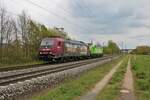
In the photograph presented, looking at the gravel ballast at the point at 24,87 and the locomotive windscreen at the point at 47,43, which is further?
the locomotive windscreen at the point at 47,43

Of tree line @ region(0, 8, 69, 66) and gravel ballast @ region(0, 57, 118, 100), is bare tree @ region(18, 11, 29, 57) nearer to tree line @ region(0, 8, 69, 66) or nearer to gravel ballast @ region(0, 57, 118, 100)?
tree line @ region(0, 8, 69, 66)

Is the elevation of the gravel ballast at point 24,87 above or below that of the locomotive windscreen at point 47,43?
below

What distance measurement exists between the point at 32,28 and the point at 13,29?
3981 millimetres

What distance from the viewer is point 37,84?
17938mm

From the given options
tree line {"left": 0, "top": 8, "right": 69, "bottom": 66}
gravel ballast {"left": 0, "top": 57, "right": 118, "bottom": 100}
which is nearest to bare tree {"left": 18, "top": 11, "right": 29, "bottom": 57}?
tree line {"left": 0, "top": 8, "right": 69, "bottom": 66}

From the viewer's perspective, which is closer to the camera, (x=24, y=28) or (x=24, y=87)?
(x=24, y=87)

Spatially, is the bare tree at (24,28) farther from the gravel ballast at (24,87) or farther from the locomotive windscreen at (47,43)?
the gravel ballast at (24,87)

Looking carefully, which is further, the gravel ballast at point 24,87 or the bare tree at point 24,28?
the bare tree at point 24,28

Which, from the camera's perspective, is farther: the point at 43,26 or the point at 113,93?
the point at 43,26

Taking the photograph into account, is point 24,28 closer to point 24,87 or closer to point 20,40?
point 20,40

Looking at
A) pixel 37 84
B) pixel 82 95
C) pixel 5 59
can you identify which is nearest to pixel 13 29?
pixel 5 59

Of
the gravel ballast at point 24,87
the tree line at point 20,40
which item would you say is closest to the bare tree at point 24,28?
the tree line at point 20,40

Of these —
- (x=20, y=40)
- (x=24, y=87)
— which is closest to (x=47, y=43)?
(x=20, y=40)

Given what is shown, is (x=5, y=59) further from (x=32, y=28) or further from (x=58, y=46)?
(x=32, y=28)
